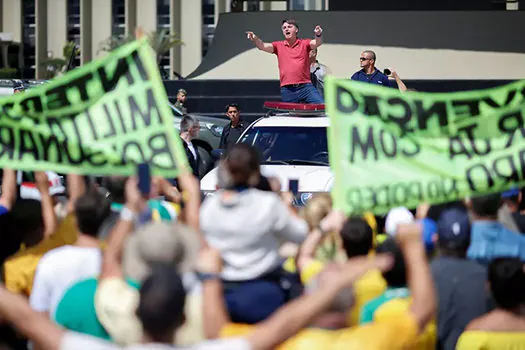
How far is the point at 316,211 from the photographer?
7027 mm

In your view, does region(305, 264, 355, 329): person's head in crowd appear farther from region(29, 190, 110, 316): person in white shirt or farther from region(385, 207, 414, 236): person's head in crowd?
region(385, 207, 414, 236): person's head in crowd

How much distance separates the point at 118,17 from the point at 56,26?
4675mm

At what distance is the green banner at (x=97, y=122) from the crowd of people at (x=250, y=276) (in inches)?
13.1

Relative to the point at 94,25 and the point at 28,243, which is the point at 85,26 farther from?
the point at 28,243

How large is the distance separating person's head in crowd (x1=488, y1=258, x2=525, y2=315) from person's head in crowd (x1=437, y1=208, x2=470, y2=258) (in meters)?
0.58

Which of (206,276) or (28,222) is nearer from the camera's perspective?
(206,276)

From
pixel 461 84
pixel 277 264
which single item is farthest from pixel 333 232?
pixel 461 84

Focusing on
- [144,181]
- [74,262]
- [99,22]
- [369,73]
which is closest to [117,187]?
[74,262]

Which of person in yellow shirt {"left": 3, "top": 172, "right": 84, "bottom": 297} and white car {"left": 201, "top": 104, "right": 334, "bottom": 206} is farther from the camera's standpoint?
white car {"left": 201, "top": 104, "right": 334, "bottom": 206}

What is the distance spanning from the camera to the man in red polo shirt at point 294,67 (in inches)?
625

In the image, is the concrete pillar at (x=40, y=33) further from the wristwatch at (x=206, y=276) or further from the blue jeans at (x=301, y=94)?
the wristwatch at (x=206, y=276)

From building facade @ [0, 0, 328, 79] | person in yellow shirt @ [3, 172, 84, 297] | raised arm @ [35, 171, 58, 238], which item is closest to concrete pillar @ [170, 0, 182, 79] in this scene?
building facade @ [0, 0, 328, 79]

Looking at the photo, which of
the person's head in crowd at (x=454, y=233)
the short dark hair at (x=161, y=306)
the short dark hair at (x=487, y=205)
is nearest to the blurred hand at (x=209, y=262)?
the short dark hair at (x=161, y=306)

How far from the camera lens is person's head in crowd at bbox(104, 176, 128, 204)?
7.41 meters
